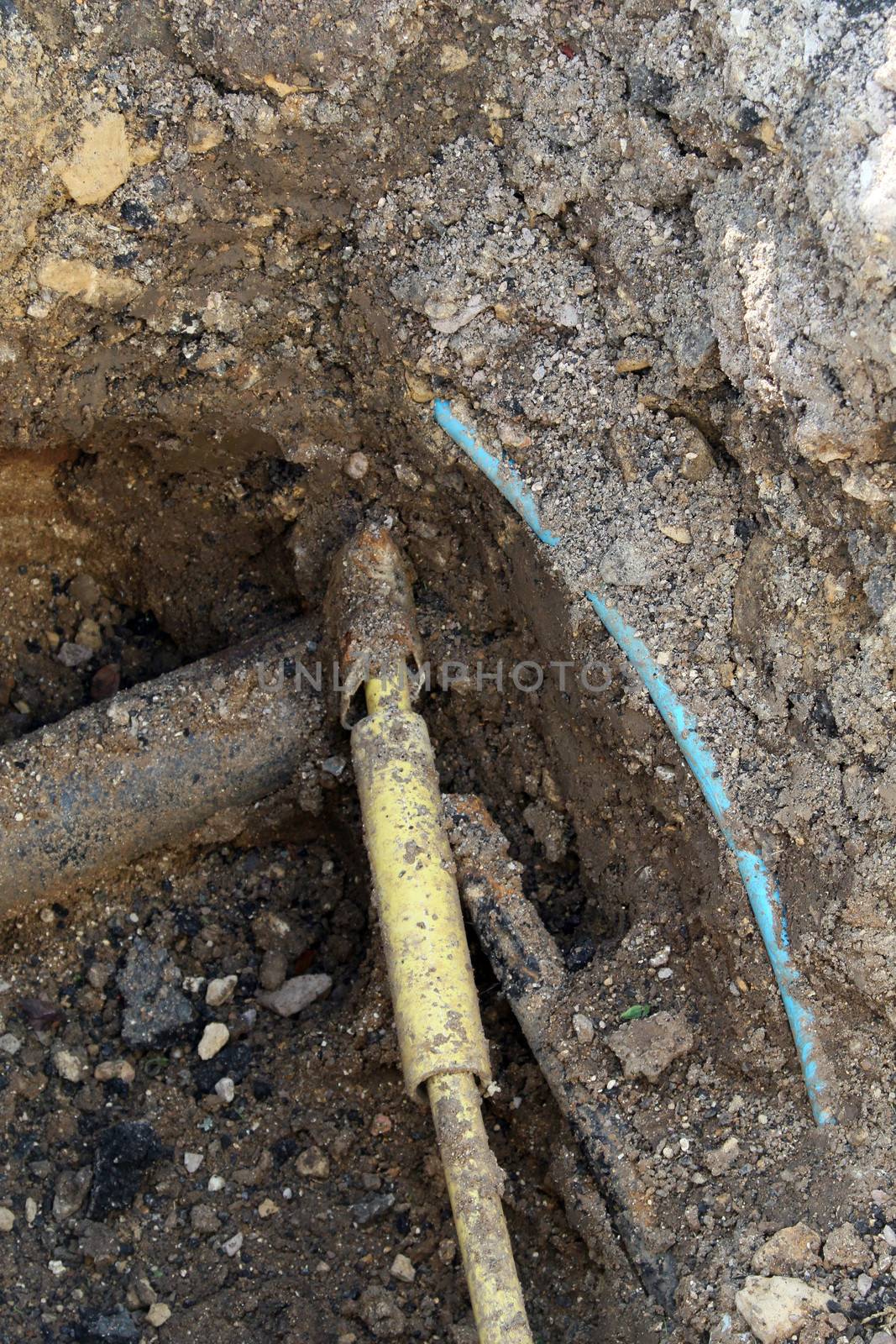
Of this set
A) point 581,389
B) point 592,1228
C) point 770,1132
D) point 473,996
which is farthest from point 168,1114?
point 581,389

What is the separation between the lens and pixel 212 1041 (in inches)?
124

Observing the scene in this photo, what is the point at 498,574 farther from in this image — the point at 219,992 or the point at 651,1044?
the point at 219,992

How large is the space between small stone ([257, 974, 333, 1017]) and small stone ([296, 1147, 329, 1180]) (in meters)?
0.37

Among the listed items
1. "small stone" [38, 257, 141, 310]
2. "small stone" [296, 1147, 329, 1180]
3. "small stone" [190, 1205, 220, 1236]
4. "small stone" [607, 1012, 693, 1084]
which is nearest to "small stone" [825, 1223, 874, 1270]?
"small stone" [607, 1012, 693, 1084]

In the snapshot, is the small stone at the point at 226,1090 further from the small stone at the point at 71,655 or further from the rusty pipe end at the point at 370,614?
the small stone at the point at 71,655

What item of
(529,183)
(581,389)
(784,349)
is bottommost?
(784,349)

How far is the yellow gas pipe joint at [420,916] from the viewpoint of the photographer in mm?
2424

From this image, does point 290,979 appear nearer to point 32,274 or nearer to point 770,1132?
point 770,1132

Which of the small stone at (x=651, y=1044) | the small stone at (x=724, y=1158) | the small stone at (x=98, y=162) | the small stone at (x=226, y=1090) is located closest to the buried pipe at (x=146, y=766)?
the small stone at (x=226, y=1090)

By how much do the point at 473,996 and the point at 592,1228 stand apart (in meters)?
0.52

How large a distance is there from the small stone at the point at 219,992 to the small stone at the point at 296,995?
86mm

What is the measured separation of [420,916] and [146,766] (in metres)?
0.91

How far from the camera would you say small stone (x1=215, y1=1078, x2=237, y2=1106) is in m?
3.07

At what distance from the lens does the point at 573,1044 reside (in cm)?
269
